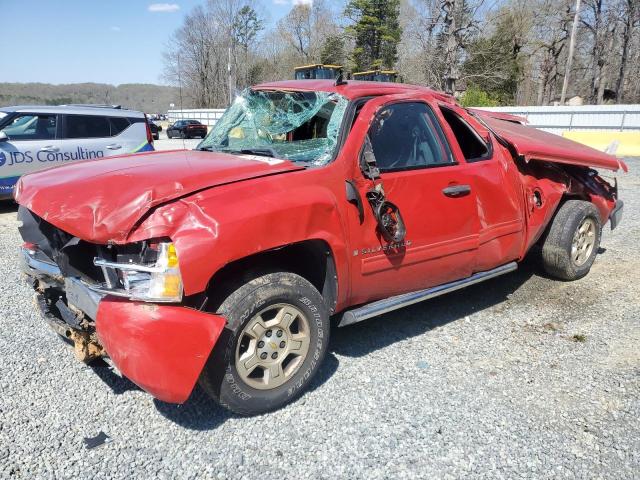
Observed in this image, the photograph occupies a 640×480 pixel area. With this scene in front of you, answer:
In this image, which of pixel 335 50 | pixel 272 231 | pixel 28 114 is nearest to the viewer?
pixel 272 231

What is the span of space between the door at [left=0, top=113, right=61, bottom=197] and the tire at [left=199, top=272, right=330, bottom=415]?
7306 mm

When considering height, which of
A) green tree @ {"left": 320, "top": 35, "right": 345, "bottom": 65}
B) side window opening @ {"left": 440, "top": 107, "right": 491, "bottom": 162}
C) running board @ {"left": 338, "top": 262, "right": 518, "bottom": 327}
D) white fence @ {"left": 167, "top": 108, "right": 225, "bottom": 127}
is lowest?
running board @ {"left": 338, "top": 262, "right": 518, "bottom": 327}

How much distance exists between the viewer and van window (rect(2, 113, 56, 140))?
8.41 metres

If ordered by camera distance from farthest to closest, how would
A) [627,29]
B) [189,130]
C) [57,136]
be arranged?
[627,29]
[189,130]
[57,136]

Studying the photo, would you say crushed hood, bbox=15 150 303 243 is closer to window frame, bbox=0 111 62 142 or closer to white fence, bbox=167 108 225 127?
window frame, bbox=0 111 62 142

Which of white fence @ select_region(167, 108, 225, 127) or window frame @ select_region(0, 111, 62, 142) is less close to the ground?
white fence @ select_region(167, 108, 225, 127)

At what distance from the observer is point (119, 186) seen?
2.66m

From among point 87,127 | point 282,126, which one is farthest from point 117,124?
point 282,126

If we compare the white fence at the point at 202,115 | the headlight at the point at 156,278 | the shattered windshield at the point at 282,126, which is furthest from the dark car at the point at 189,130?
the headlight at the point at 156,278

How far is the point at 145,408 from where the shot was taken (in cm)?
296

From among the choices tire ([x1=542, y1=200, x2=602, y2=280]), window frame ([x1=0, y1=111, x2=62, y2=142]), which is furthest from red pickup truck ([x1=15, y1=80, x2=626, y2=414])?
window frame ([x1=0, y1=111, x2=62, y2=142])

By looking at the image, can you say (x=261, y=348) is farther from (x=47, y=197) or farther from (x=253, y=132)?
(x=253, y=132)

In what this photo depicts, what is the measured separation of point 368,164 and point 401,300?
971 mm

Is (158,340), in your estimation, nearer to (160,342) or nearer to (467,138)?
(160,342)
